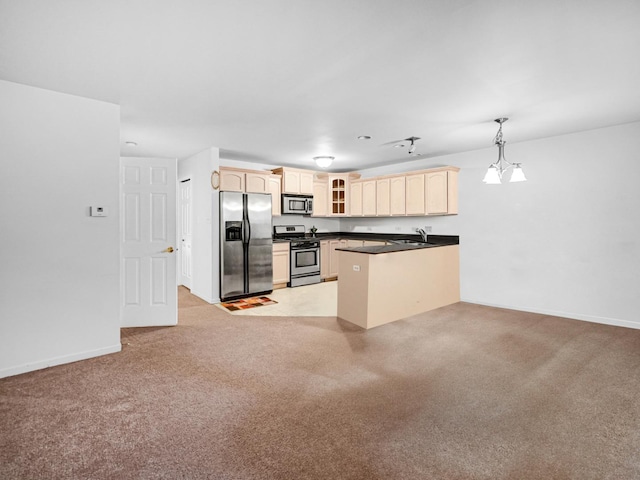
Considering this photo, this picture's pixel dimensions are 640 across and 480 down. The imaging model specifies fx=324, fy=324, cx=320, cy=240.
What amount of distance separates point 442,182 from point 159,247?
4476 mm

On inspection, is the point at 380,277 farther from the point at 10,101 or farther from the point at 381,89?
the point at 10,101

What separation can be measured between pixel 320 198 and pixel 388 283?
11.0 feet

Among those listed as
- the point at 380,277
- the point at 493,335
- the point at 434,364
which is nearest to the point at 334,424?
the point at 434,364

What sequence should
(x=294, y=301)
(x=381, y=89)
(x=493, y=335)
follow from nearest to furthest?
(x=381, y=89), (x=493, y=335), (x=294, y=301)

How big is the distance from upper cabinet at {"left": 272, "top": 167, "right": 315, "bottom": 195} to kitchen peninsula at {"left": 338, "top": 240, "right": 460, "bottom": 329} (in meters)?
2.53

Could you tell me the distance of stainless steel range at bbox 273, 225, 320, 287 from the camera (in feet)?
21.6

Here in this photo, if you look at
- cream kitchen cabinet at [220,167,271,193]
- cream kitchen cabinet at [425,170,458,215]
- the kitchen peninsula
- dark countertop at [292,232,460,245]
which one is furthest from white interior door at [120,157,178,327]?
cream kitchen cabinet at [425,170,458,215]

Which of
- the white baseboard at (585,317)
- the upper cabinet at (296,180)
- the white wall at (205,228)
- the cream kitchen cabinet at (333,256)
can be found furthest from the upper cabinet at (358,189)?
the white baseboard at (585,317)

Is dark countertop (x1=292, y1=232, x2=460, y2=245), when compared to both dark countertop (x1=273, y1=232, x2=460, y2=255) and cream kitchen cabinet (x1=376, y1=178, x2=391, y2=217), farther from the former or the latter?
cream kitchen cabinet (x1=376, y1=178, x2=391, y2=217)

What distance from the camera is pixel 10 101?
109 inches

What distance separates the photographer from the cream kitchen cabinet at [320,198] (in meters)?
7.12

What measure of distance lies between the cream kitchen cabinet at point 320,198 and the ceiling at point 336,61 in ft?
9.75

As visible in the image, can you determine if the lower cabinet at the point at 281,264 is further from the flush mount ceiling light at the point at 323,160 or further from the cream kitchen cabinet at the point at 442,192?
the cream kitchen cabinet at the point at 442,192

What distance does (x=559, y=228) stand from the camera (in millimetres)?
4543
